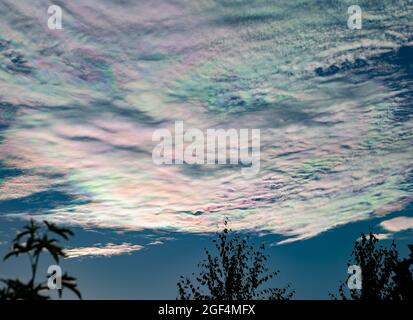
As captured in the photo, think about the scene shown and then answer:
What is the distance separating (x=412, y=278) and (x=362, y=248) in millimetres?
25451
